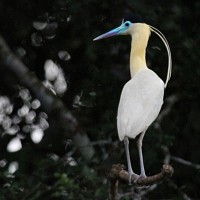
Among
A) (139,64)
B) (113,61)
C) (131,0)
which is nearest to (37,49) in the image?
(113,61)

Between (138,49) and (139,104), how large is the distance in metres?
0.33

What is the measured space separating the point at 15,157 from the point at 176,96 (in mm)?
1151

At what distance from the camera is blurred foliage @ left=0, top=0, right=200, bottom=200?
18.3 ft

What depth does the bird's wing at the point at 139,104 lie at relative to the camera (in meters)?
3.92

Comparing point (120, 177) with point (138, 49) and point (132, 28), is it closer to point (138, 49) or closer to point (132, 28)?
point (138, 49)

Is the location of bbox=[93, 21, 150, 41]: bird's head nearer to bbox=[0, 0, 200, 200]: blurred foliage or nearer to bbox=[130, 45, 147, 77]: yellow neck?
bbox=[130, 45, 147, 77]: yellow neck

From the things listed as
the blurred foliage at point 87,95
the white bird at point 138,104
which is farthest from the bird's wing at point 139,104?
the blurred foliage at point 87,95

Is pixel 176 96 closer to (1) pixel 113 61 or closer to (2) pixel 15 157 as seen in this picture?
(1) pixel 113 61

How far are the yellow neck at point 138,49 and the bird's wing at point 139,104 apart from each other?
0.09m

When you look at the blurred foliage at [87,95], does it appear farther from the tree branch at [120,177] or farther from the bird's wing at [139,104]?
the tree branch at [120,177]

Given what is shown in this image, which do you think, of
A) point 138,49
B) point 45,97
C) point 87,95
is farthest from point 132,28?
point 45,97

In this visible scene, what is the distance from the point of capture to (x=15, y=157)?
19.6ft

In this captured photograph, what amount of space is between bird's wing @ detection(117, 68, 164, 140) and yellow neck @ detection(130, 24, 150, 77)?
9 cm

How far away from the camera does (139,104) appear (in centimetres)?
399
